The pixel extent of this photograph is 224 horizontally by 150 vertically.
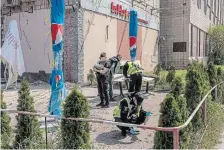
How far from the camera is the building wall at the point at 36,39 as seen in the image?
14594mm

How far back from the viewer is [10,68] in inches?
260

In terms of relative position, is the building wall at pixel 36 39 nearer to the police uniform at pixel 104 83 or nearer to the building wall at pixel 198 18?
the police uniform at pixel 104 83

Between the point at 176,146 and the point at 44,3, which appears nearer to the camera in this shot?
the point at 176,146

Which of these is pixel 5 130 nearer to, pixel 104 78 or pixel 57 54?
pixel 57 54

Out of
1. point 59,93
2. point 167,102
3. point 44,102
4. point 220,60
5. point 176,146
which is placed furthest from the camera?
point 220,60

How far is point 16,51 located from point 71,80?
25.6 ft

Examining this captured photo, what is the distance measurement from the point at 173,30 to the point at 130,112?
23152mm

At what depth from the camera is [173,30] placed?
27453 mm

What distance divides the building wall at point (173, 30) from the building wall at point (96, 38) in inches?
415

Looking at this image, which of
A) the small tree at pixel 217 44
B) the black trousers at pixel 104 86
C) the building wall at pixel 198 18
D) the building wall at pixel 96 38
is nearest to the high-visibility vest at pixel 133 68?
the black trousers at pixel 104 86

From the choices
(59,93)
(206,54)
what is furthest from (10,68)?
(206,54)

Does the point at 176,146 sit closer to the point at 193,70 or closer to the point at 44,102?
the point at 193,70

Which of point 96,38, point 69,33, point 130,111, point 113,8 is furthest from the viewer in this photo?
point 113,8

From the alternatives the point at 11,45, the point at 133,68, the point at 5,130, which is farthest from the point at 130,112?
the point at 11,45
